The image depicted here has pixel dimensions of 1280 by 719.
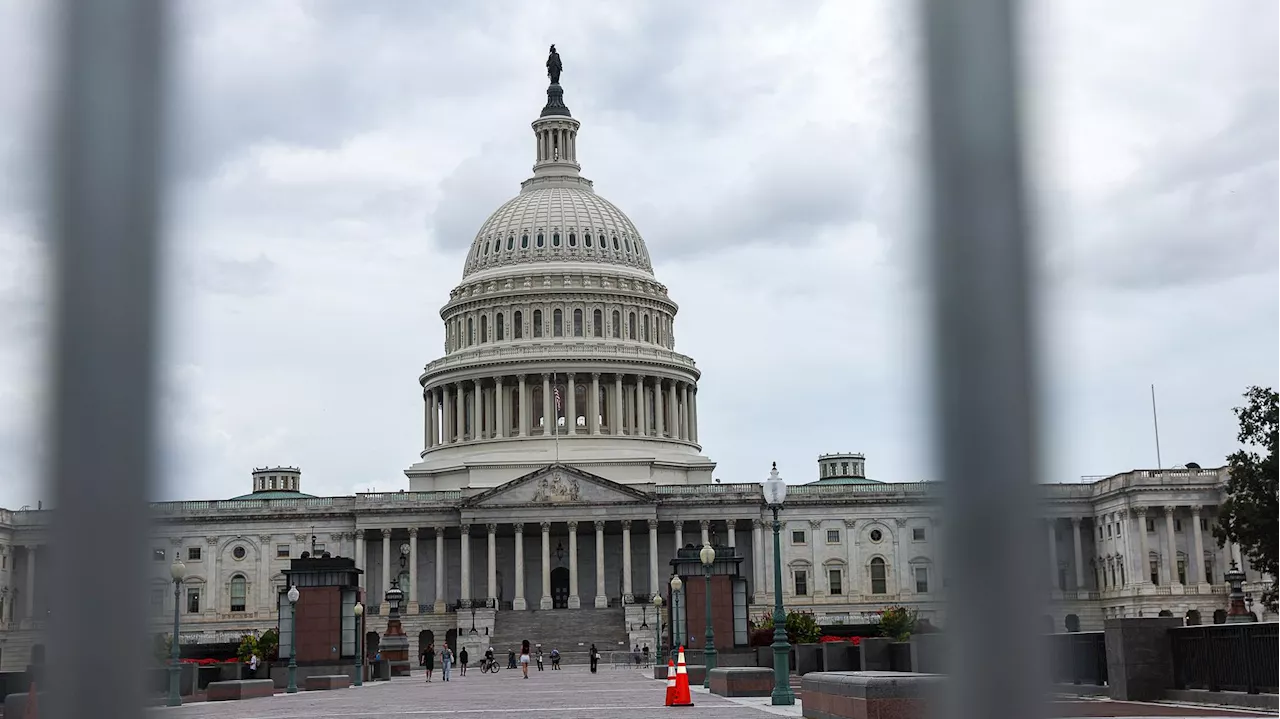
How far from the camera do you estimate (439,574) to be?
447 feet

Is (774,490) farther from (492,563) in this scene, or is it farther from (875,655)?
(492,563)

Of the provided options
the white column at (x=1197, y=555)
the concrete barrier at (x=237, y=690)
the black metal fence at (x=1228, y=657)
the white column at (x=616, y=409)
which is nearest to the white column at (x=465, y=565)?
the white column at (x=616, y=409)

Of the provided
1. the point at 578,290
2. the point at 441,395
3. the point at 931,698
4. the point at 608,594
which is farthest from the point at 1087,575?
the point at 931,698

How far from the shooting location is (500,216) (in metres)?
169

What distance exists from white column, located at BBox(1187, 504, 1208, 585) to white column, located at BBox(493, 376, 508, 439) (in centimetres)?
6242

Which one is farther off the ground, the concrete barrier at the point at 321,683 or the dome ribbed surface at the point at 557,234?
the dome ribbed surface at the point at 557,234

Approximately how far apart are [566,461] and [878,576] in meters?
29.9

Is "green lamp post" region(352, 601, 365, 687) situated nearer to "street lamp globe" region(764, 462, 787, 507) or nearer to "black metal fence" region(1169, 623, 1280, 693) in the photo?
"street lamp globe" region(764, 462, 787, 507)

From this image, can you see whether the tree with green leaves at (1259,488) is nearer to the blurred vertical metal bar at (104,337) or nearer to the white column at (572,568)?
the white column at (572,568)

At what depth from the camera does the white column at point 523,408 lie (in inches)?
5960

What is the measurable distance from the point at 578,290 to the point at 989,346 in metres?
153

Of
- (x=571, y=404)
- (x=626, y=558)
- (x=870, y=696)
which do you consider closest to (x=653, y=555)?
(x=626, y=558)

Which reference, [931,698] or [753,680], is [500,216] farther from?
[931,698]

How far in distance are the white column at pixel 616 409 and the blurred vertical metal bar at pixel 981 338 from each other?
487ft
